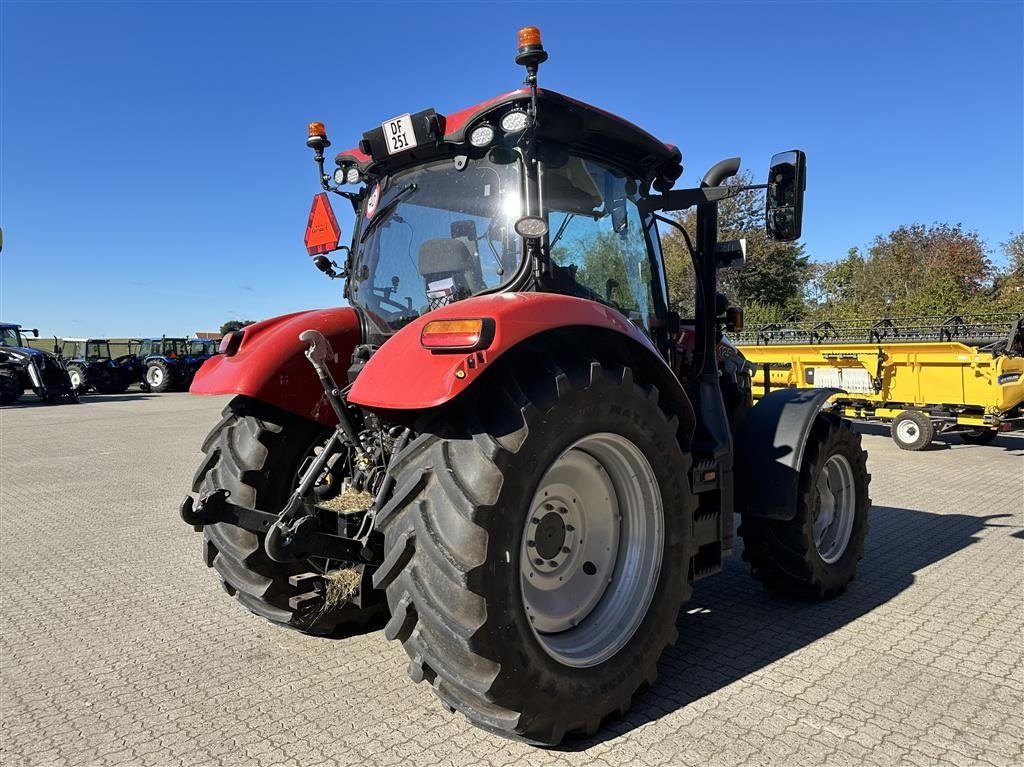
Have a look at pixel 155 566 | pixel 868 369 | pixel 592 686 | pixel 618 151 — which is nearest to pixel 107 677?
pixel 155 566

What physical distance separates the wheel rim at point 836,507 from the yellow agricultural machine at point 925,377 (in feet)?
15.3

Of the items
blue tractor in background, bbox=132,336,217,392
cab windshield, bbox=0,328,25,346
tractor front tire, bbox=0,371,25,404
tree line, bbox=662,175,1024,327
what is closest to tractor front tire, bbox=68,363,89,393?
blue tractor in background, bbox=132,336,217,392

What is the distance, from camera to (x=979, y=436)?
10.4 metres

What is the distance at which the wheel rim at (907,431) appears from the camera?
9.92 m

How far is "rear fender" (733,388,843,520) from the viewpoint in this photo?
3691 millimetres

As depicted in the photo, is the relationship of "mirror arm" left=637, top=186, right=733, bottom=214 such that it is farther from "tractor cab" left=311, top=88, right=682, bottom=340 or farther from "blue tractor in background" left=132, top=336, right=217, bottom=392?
"blue tractor in background" left=132, top=336, right=217, bottom=392

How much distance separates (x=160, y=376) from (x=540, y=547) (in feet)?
86.7

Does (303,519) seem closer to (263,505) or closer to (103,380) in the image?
(263,505)

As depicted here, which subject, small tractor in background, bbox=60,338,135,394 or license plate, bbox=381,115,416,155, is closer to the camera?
license plate, bbox=381,115,416,155

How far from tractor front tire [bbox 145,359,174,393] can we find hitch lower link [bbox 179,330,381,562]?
25.4m

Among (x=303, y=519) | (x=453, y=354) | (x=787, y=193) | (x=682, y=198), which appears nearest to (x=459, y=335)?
(x=453, y=354)

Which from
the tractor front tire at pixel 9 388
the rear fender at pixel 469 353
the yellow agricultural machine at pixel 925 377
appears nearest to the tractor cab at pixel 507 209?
the rear fender at pixel 469 353

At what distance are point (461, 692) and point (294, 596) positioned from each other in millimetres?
1336

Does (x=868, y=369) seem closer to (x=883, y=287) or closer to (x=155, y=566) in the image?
(x=155, y=566)
